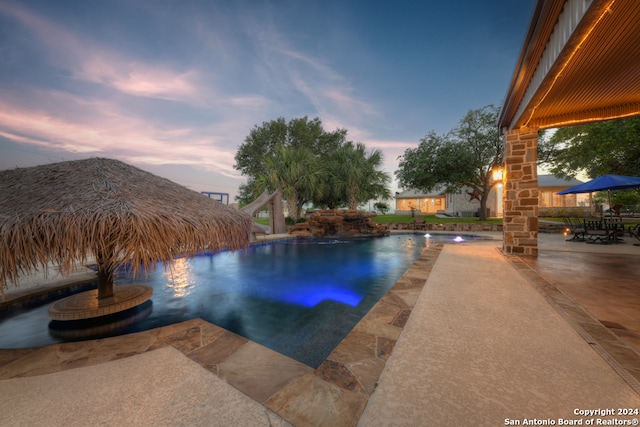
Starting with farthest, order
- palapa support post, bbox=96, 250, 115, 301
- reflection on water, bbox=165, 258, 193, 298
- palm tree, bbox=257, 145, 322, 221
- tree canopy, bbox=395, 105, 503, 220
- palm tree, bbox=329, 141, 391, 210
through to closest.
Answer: palm tree, bbox=329, 141, 391, 210 < palm tree, bbox=257, 145, 322, 221 < tree canopy, bbox=395, 105, 503, 220 < reflection on water, bbox=165, 258, 193, 298 < palapa support post, bbox=96, 250, 115, 301

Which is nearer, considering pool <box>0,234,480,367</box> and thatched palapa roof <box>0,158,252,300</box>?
thatched palapa roof <box>0,158,252,300</box>

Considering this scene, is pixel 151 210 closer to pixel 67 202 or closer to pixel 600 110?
pixel 67 202

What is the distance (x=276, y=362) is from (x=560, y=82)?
6.51 meters

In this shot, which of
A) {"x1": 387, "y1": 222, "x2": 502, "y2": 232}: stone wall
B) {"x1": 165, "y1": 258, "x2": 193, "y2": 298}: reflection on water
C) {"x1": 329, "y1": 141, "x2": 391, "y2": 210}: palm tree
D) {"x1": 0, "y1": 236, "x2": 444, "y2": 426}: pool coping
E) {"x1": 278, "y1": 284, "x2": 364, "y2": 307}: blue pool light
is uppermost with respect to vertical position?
{"x1": 329, "y1": 141, "x2": 391, "y2": 210}: palm tree

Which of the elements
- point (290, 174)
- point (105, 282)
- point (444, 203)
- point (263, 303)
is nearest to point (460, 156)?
point (290, 174)

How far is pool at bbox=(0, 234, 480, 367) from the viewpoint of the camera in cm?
334

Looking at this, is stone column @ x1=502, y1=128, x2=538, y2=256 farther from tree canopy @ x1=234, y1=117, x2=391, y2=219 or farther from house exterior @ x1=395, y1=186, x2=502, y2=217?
house exterior @ x1=395, y1=186, x2=502, y2=217

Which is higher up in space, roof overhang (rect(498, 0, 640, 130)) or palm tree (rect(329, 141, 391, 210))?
palm tree (rect(329, 141, 391, 210))

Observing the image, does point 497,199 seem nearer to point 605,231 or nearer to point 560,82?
point 605,231

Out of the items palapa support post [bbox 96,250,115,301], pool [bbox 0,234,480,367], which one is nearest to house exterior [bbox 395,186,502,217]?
pool [bbox 0,234,480,367]

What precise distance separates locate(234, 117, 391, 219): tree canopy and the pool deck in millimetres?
15509

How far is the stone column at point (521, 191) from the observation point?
20.1 ft

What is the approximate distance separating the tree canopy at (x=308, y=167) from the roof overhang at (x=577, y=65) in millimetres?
13955

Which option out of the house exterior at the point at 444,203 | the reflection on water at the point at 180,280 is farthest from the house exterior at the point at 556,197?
the reflection on water at the point at 180,280
